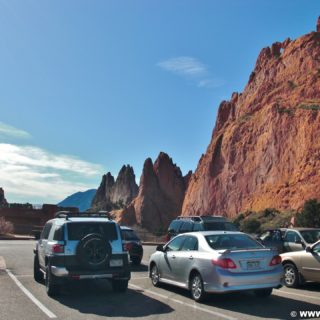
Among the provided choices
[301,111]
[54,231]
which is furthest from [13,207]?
[54,231]

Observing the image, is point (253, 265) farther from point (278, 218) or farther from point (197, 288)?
point (278, 218)

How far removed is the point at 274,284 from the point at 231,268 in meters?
1.05

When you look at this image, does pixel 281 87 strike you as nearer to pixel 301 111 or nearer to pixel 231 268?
pixel 301 111

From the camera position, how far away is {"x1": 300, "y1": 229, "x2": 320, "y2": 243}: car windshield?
15073 mm

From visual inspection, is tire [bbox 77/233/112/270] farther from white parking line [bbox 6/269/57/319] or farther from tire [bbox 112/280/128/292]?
white parking line [bbox 6/269/57/319]

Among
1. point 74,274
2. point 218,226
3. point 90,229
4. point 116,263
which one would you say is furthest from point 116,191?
point 74,274

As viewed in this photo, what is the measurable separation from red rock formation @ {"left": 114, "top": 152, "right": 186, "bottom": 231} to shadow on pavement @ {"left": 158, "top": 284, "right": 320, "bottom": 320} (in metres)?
93.1

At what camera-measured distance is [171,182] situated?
118750mm

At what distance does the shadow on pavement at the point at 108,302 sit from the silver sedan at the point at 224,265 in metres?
0.90

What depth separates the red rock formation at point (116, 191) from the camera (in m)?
165

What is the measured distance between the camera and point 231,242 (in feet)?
34.5

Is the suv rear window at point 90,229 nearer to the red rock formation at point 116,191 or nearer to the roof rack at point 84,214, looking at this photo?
the roof rack at point 84,214

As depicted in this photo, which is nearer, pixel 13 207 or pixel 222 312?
pixel 222 312

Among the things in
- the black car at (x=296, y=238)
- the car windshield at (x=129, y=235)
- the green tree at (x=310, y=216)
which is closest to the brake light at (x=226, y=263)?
the black car at (x=296, y=238)
